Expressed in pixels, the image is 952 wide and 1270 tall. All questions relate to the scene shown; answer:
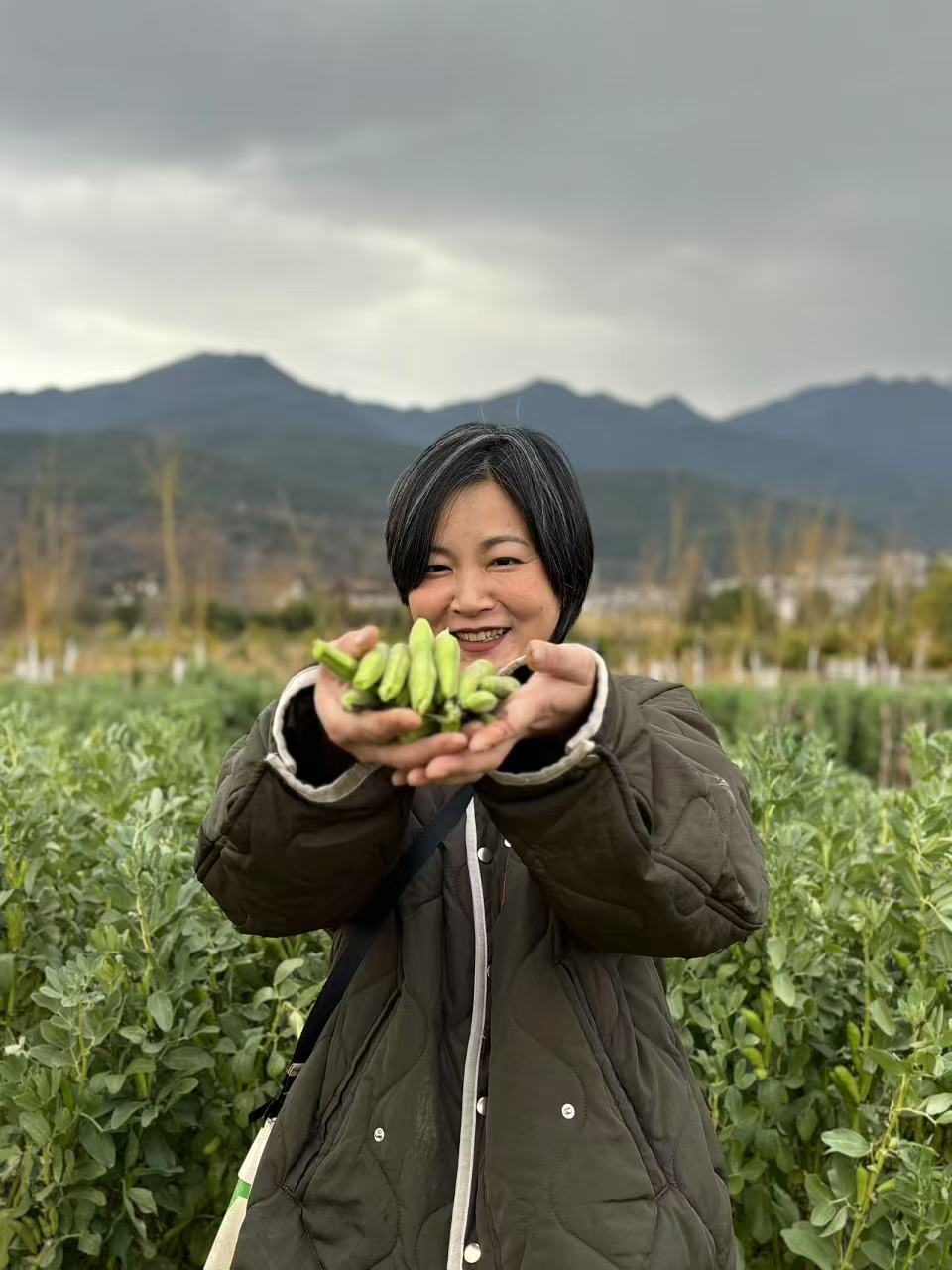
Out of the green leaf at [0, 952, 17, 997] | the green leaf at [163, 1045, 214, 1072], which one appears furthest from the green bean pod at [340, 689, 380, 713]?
the green leaf at [0, 952, 17, 997]

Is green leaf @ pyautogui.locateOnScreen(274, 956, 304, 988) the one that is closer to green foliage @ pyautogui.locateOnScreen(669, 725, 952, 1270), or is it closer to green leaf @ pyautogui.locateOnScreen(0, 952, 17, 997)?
green leaf @ pyautogui.locateOnScreen(0, 952, 17, 997)

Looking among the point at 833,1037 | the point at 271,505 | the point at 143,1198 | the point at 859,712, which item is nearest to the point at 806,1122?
the point at 833,1037

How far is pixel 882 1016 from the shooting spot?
2.23 m

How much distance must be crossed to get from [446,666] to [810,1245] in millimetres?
1580

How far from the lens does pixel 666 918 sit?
1.42 meters

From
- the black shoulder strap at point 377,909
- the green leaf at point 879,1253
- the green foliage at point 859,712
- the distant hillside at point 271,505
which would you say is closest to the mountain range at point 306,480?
the distant hillside at point 271,505

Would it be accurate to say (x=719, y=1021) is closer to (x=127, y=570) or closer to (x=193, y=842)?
(x=193, y=842)

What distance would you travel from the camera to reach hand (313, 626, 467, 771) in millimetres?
1214

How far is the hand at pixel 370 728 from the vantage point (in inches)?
47.8

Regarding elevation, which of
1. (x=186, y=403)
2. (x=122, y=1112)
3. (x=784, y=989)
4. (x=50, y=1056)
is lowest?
(x=122, y=1112)

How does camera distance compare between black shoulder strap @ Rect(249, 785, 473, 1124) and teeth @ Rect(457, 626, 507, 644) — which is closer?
black shoulder strap @ Rect(249, 785, 473, 1124)

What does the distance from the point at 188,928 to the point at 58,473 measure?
7967 centimetres

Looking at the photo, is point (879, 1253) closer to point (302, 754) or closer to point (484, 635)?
point (484, 635)

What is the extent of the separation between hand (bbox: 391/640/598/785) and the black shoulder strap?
282 mm
